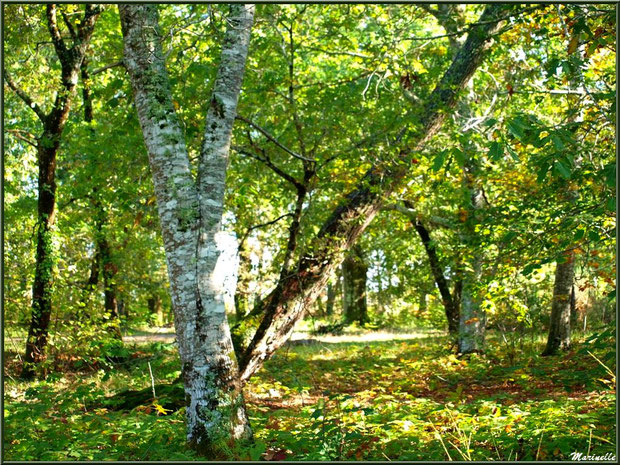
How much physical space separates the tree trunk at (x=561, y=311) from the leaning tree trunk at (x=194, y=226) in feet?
23.7

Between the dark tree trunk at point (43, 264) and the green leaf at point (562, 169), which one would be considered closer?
the green leaf at point (562, 169)

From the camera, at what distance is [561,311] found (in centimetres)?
948

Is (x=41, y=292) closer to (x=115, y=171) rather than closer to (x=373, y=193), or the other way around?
(x=115, y=171)

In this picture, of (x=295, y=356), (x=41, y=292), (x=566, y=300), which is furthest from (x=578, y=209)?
(x=41, y=292)

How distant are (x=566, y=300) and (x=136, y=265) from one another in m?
8.78

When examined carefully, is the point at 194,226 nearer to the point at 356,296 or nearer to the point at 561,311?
the point at 561,311

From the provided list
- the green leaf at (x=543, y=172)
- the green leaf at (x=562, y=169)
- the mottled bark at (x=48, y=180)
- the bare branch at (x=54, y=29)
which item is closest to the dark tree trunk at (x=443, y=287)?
the mottled bark at (x=48, y=180)

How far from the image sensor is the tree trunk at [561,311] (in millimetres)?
9406

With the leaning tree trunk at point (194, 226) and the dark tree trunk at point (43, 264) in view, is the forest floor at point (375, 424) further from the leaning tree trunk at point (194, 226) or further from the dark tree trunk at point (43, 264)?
the dark tree trunk at point (43, 264)

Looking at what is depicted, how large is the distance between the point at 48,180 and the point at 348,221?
232 inches

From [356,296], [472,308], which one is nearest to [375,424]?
[472,308]

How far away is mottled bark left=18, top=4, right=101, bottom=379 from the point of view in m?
8.70

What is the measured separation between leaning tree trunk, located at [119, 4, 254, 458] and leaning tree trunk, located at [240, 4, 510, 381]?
5.84ft

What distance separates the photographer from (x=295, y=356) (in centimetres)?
1089
